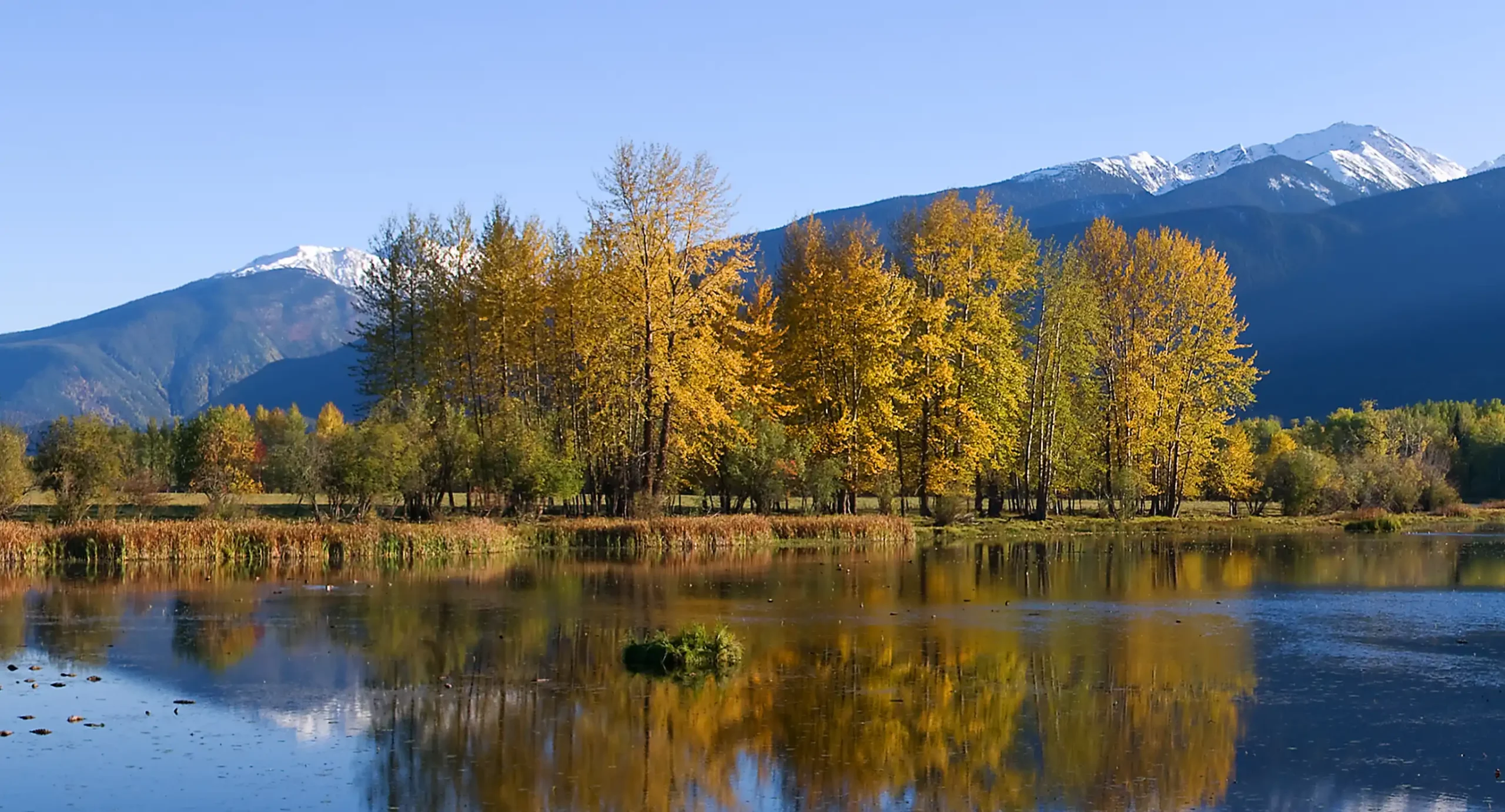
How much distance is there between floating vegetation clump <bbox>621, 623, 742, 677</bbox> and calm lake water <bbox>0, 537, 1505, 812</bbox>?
475 millimetres

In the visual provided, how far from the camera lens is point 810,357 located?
60.4 metres

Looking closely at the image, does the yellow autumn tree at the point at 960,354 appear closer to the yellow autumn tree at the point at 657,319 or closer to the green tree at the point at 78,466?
the yellow autumn tree at the point at 657,319

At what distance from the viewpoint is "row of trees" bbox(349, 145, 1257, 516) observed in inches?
2096

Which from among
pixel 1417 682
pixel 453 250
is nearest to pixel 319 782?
pixel 1417 682

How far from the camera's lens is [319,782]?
1608 cm

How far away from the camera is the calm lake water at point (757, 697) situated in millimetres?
15930

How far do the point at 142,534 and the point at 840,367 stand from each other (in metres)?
28.6

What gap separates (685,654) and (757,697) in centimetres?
274

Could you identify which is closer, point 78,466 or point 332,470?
point 78,466

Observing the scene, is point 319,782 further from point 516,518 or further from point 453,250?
point 453,250

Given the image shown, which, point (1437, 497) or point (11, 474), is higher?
point (11, 474)

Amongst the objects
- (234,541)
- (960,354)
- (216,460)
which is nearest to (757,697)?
(234,541)

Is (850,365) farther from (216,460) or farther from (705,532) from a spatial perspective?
(216,460)

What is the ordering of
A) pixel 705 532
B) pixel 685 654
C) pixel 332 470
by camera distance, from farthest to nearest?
pixel 332 470, pixel 705 532, pixel 685 654
